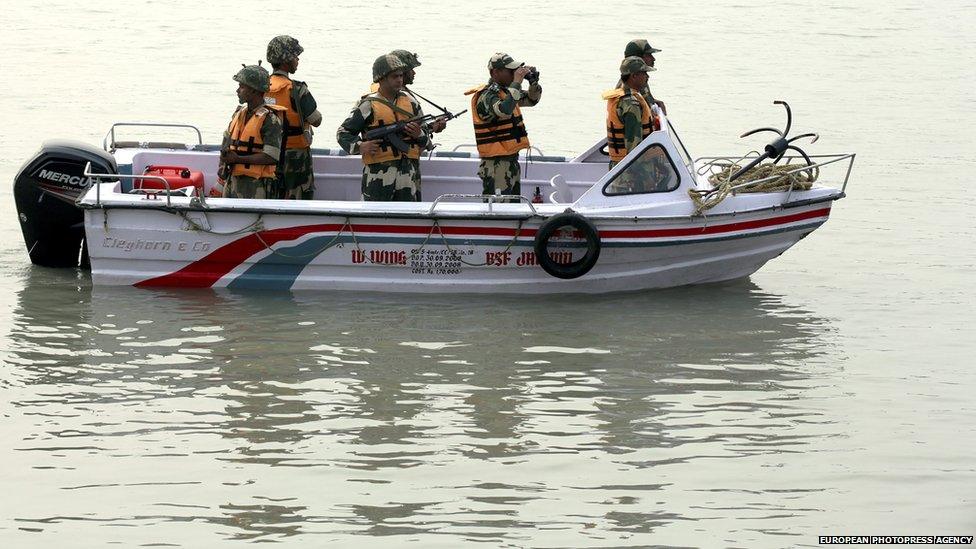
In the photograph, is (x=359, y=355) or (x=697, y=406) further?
(x=359, y=355)

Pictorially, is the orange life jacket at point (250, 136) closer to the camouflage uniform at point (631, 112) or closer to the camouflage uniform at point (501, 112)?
the camouflage uniform at point (501, 112)

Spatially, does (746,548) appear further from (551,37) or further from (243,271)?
(551,37)

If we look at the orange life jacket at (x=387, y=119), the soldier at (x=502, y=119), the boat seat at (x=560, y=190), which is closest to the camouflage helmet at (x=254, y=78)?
the orange life jacket at (x=387, y=119)

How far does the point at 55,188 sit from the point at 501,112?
3.53 metres

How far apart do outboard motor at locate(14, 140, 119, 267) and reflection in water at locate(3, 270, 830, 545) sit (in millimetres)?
401

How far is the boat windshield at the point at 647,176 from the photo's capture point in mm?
11406

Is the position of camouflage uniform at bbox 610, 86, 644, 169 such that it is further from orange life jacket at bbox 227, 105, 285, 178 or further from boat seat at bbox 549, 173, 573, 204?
orange life jacket at bbox 227, 105, 285, 178

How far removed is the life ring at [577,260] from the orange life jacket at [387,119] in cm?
122

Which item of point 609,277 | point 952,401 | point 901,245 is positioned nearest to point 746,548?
point 952,401

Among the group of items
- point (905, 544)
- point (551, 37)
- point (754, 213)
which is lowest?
point (905, 544)

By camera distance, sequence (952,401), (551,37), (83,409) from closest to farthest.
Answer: (83,409) < (952,401) < (551,37)

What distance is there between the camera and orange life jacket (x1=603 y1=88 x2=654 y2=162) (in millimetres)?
11711

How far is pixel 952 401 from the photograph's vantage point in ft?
31.4

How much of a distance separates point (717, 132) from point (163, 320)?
10.2 metres
